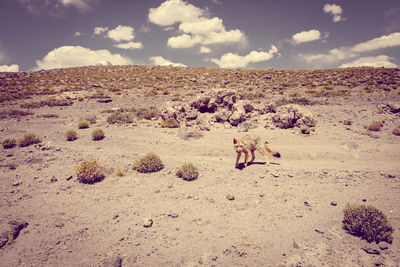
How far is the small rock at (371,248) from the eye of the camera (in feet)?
13.3

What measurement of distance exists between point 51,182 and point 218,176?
6535 mm

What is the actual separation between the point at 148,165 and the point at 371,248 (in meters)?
7.26

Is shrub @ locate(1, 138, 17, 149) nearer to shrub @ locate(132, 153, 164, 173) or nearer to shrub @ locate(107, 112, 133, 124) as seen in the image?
shrub @ locate(107, 112, 133, 124)

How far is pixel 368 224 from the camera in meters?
4.49

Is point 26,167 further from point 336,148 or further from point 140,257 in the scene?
point 336,148

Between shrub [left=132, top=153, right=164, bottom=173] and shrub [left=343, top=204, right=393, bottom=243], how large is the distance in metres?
6.54

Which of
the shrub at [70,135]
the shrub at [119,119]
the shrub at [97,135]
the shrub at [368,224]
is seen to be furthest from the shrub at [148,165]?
the shrub at [119,119]

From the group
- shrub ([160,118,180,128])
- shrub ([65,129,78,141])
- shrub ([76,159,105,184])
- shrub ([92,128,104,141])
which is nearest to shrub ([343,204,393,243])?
shrub ([76,159,105,184])

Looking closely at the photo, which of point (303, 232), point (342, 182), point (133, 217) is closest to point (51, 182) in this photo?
point (133, 217)

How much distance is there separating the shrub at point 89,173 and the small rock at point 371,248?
8.30 meters

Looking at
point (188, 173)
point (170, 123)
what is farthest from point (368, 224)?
point (170, 123)

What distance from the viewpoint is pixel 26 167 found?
827 cm

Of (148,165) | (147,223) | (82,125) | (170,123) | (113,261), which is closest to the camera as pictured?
(113,261)

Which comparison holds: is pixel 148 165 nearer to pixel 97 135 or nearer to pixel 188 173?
pixel 188 173
